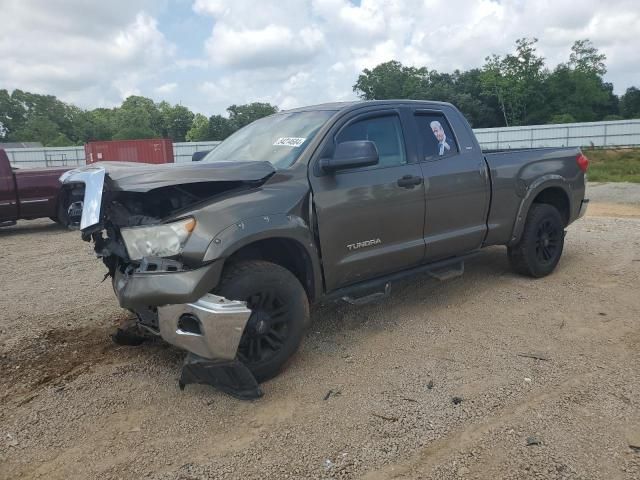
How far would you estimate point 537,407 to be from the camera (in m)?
3.19

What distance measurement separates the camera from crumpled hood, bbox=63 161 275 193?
3.27m

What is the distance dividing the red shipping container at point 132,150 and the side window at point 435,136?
74.1 ft

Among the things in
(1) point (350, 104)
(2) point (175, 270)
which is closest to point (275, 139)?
(1) point (350, 104)

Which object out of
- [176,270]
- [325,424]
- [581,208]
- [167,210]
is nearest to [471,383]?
[325,424]

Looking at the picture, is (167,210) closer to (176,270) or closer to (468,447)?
(176,270)

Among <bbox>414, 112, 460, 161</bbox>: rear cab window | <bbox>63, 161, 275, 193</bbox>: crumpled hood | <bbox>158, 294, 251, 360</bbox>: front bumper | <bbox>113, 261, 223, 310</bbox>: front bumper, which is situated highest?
<bbox>414, 112, 460, 161</bbox>: rear cab window

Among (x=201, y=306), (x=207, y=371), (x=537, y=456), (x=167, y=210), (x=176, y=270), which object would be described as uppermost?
(x=167, y=210)

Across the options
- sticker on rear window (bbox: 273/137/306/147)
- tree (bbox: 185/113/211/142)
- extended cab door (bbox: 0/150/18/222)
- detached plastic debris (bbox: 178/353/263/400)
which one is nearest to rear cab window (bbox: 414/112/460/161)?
sticker on rear window (bbox: 273/137/306/147)

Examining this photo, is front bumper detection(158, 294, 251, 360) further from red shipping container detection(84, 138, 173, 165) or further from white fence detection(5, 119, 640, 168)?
white fence detection(5, 119, 640, 168)

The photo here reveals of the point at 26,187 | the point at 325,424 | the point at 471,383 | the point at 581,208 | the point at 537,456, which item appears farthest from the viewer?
the point at 26,187

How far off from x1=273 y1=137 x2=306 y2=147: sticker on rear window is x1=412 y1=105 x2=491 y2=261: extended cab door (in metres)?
1.13

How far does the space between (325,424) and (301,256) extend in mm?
1236

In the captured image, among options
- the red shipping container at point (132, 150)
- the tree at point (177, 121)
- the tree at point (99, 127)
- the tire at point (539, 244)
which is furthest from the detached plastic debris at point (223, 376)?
the tree at point (177, 121)

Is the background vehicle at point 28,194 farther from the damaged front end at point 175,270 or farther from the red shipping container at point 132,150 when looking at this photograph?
the red shipping container at point 132,150
